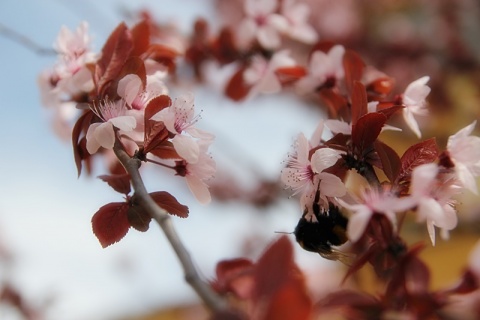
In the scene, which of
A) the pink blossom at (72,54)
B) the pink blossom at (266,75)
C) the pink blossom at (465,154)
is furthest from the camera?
the pink blossom at (266,75)

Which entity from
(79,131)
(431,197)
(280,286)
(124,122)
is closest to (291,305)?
(280,286)

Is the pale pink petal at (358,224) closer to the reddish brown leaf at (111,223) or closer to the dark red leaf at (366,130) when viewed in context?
the dark red leaf at (366,130)

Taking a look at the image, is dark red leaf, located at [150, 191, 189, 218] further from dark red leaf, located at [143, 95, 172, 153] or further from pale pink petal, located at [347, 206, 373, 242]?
pale pink petal, located at [347, 206, 373, 242]

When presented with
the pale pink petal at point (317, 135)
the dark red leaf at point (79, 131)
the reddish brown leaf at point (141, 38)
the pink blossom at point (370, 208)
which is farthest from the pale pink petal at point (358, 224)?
the reddish brown leaf at point (141, 38)

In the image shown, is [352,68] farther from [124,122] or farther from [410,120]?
[124,122]

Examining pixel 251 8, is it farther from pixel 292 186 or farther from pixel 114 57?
pixel 292 186

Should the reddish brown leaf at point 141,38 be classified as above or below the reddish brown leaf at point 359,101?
above
